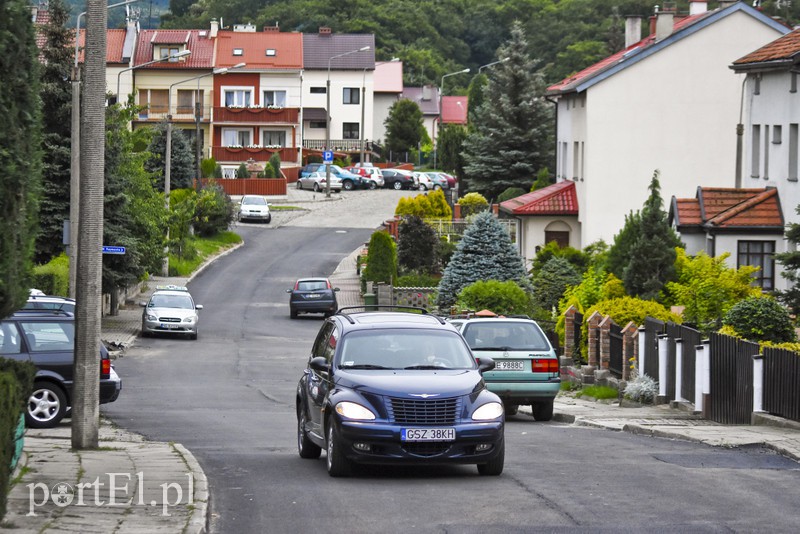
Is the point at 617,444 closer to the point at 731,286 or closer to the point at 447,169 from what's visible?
the point at 731,286

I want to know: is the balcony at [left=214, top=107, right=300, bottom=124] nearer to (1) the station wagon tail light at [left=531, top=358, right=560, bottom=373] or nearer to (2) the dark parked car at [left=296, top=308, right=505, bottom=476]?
(1) the station wagon tail light at [left=531, top=358, right=560, bottom=373]

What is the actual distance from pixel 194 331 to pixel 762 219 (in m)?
17.6

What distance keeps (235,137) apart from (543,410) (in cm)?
7342

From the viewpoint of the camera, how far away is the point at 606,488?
39.5ft

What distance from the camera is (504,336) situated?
21016 millimetres

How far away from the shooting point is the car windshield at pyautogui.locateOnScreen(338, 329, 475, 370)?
44.1 feet

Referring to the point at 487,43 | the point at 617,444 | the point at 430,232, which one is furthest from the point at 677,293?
the point at 487,43

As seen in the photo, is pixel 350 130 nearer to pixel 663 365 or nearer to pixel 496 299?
pixel 496 299

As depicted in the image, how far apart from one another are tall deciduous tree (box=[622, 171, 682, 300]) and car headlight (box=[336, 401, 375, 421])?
18.9 meters

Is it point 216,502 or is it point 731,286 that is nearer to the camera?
point 216,502

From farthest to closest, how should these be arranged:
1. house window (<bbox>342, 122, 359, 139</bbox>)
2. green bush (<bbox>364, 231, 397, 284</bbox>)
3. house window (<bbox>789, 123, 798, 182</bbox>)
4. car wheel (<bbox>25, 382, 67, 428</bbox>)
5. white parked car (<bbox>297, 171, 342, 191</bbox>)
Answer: house window (<bbox>342, 122, 359, 139</bbox>) → white parked car (<bbox>297, 171, 342, 191</bbox>) → green bush (<bbox>364, 231, 397, 284</bbox>) → house window (<bbox>789, 123, 798, 182</bbox>) → car wheel (<bbox>25, 382, 67, 428</bbox>)

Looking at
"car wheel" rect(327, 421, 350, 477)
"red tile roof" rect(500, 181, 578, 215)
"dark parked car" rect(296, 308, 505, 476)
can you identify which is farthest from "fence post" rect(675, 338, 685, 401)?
"red tile roof" rect(500, 181, 578, 215)

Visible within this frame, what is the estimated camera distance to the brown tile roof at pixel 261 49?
9194cm

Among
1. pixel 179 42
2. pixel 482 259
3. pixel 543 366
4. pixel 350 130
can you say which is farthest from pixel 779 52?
pixel 350 130
